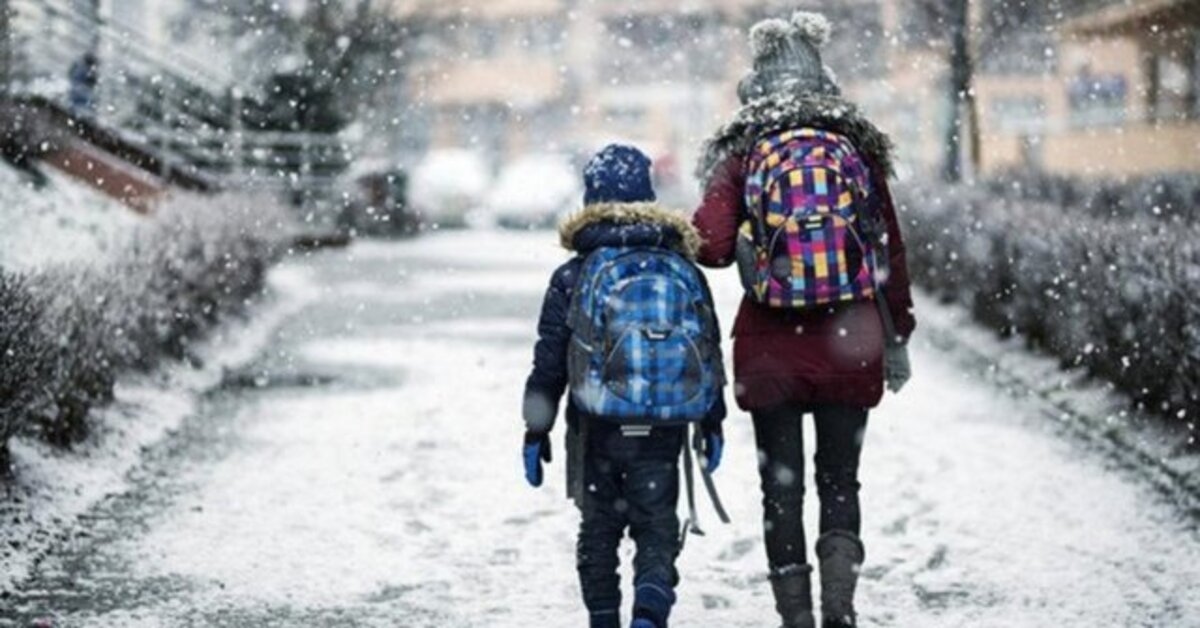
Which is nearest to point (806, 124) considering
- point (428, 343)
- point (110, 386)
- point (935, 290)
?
point (110, 386)

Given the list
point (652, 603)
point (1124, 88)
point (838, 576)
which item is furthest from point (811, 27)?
point (1124, 88)

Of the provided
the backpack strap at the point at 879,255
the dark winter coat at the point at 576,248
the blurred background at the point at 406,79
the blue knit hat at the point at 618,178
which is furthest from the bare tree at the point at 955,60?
the dark winter coat at the point at 576,248

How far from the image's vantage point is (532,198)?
35781mm

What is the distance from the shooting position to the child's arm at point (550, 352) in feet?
16.1

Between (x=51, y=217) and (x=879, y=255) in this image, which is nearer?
(x=879, y=255)

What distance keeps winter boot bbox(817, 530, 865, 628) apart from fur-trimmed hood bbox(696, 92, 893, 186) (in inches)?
42.9

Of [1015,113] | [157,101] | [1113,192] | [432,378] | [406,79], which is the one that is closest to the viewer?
[432,378]

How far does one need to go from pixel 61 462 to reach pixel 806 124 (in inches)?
174

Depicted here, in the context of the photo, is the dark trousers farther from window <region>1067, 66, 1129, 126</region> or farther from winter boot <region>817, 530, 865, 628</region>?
window <region>1067, 66, 1129, 126</region>

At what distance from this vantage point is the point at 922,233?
17344mm

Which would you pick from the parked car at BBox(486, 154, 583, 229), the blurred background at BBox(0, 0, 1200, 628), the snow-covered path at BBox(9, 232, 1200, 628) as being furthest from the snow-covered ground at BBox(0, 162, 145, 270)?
the parked car at BBox(486, 154, 583, 229)

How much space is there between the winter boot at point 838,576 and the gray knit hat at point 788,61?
4.20 ft

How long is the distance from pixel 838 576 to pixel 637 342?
0.94 meters

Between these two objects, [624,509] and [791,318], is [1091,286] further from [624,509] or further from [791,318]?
[624,509]
